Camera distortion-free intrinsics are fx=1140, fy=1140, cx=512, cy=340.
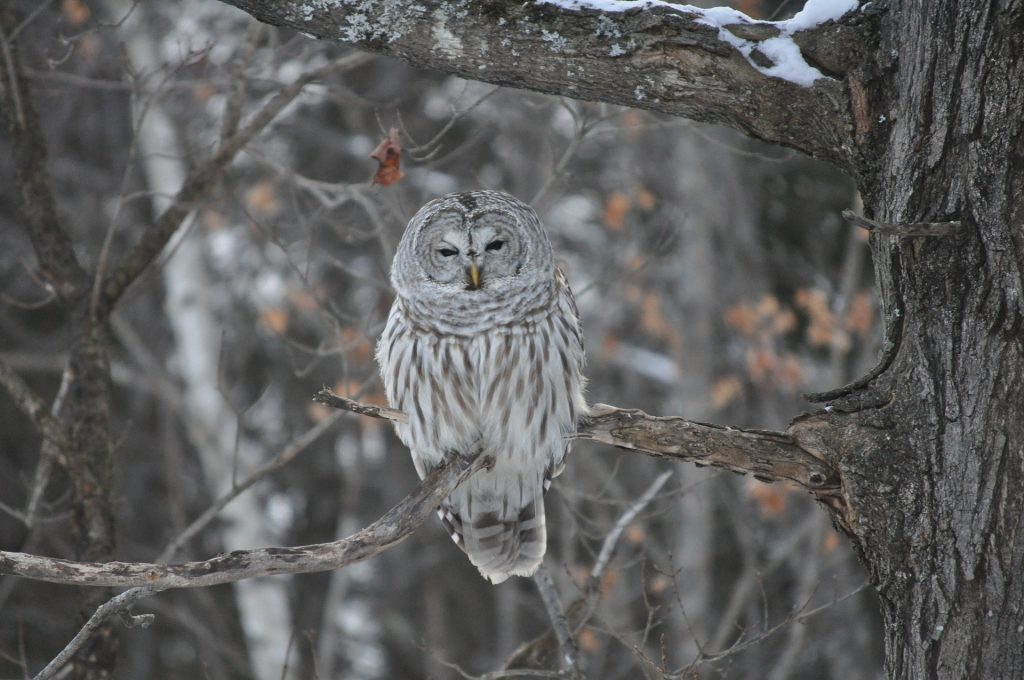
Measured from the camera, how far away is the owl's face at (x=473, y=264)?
443 cm

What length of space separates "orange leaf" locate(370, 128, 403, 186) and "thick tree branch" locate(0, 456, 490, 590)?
1.61 meters

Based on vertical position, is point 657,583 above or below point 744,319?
below

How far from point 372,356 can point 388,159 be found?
148 inches

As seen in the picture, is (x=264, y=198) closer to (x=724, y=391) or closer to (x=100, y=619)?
(x=724, y=391)

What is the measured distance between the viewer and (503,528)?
15.6ft

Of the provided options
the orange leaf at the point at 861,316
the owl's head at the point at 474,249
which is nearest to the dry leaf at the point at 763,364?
the orange leaf at the point at 861,316

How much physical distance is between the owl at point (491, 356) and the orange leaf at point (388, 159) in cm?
23

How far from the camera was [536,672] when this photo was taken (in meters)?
3.70

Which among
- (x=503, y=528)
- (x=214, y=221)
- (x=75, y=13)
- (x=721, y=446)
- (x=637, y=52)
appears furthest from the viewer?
(x=214, y=221)

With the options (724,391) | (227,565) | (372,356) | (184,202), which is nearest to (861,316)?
(724,391)

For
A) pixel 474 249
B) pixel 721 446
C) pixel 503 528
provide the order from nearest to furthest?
pixel 721 446 → pixel 474 249 → pixel 503 528

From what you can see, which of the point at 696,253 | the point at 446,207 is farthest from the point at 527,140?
the point at 446,207

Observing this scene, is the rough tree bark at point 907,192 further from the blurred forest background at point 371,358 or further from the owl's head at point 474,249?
the blurred forest background at point 371,358

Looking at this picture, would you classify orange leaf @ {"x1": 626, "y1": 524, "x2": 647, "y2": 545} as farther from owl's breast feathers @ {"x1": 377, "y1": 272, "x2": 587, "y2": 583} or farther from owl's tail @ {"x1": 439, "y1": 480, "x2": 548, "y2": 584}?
owl's breast feathers @ {"x1": 377, "y1": 272, "x2": 587, "y2": 583}
